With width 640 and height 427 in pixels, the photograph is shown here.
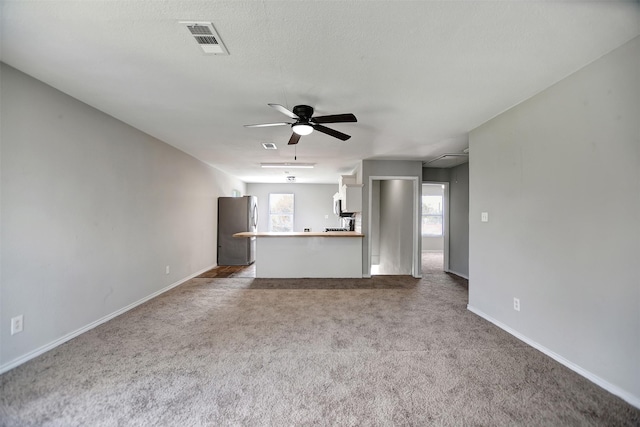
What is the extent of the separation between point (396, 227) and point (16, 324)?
619 centimetres

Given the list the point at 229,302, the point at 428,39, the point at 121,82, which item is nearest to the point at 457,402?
the point at 428,39

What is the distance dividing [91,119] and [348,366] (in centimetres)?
356

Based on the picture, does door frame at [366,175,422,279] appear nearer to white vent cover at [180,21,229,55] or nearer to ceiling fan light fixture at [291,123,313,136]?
ceiling fan light fixture at [291,123,313,136]

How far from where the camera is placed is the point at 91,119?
8.87 ft

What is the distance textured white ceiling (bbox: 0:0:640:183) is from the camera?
146 cm

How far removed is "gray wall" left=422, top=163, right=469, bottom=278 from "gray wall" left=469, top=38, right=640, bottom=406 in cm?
249

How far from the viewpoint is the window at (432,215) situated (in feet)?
30.5

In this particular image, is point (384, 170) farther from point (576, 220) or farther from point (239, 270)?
point (239, 270)

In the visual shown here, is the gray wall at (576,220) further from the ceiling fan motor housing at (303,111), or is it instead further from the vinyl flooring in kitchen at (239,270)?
the vinyl flooring in kitchen at (239,270)

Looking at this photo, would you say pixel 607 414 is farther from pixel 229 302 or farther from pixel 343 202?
pixel 343 202

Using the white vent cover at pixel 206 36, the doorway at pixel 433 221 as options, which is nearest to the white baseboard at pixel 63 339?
the white vent cover at pixel 206 36

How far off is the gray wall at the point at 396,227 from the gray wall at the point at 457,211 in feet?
2.21

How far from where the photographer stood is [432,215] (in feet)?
30.5

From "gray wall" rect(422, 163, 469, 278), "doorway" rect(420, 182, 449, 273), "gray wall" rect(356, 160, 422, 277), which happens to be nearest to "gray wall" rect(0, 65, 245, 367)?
"gray wall" rect(356, 160, 422, 277)
